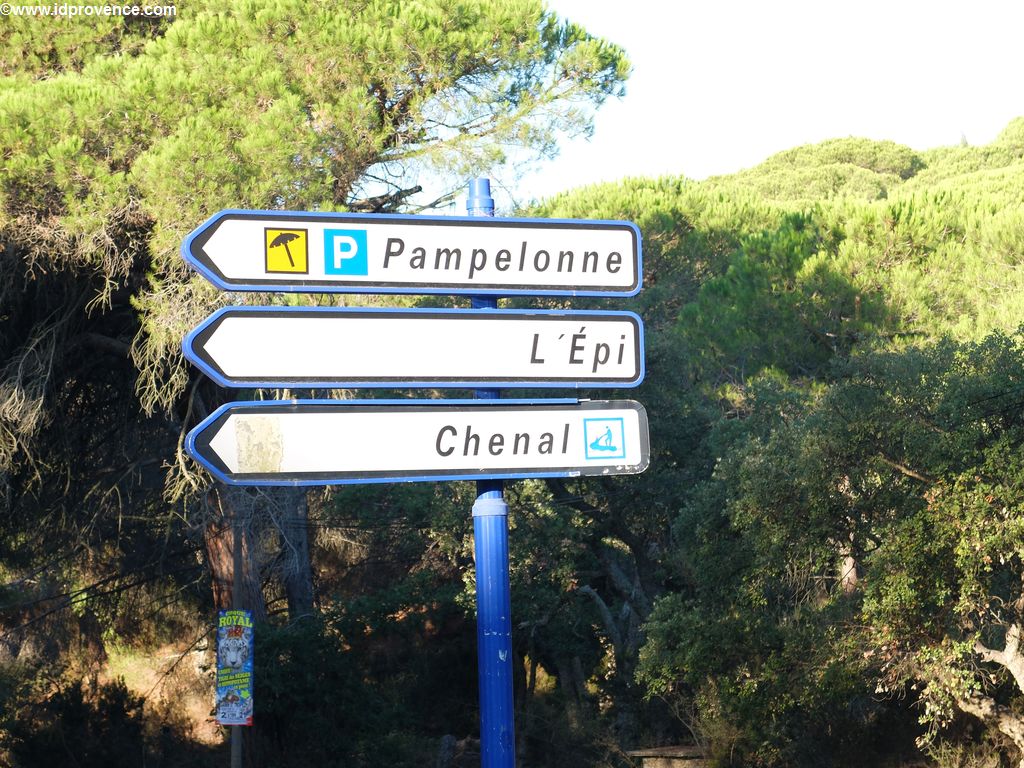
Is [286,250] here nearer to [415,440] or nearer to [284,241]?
[284,241]

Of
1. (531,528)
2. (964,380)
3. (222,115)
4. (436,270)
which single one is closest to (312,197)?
(222,115)

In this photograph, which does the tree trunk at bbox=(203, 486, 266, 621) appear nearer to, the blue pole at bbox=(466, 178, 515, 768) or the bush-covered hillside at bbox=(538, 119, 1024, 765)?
the bush-covered hillside at bbox=(538, 119, 1024, 765)

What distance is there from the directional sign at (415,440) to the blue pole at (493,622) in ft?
0.50

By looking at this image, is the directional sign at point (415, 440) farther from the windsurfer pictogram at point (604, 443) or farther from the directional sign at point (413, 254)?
the directional sign at point (413, 254)

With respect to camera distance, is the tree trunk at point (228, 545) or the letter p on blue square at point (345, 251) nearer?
the letter p on blue square at point (345, 251)

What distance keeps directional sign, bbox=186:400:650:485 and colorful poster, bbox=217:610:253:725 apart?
6741mm

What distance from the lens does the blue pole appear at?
3.56 meters

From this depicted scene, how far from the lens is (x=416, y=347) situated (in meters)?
3.63

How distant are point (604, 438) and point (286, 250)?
1.24 metres

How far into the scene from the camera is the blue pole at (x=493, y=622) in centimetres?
356

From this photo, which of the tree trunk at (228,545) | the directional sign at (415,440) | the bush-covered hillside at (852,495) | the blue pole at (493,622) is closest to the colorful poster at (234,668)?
the tree trunk at (228,545)

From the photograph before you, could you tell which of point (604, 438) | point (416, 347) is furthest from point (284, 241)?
point (604, 438)

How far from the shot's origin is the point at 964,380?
1014 centimetres

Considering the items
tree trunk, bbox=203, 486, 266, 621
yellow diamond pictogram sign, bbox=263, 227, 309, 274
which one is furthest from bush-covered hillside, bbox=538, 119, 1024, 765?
yellow diamond pictogram sign, bbox=263, 227, 309, 274
